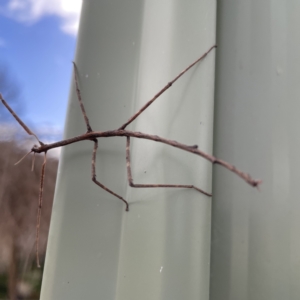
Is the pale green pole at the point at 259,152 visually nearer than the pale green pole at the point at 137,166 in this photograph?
Yes

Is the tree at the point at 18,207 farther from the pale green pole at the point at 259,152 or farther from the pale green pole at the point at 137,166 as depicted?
the pale green pole at the point at 259,152

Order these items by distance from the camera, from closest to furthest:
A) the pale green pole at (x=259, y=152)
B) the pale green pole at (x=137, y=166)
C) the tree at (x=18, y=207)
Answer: the pale green pole at (x=259, y=152) < the pale green pole at (x=137, y=166) < the tree at (x=18, y=207)

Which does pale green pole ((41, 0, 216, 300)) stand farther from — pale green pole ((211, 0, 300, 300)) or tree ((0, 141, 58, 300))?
tree ((0, 141, 58, 300))

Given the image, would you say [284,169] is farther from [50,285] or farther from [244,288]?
[50,285]

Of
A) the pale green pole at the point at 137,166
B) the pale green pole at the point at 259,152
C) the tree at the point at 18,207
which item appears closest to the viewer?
the pale green pole at the point at 259,152

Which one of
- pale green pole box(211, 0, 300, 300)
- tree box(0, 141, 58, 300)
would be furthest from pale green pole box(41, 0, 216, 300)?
tree box(0, 141, 58, 300)

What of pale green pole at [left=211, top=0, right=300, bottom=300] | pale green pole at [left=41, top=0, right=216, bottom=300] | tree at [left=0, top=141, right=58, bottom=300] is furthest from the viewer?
tree at [left=0, top=141, right=58, bottom=300]

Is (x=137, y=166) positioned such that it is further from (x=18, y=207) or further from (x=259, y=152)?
(x=18, y=207)

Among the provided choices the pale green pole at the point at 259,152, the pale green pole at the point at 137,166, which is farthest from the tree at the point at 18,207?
the pale green pole at the point at 259,152

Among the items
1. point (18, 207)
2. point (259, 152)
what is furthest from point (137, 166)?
point (18, 207)
